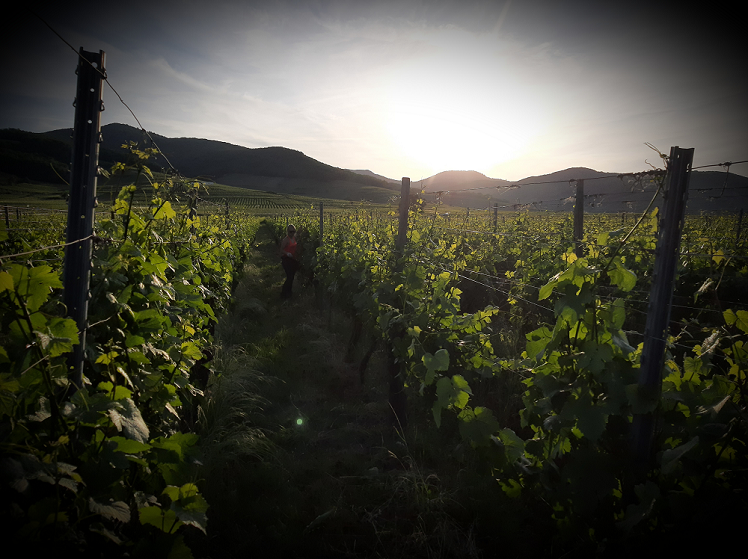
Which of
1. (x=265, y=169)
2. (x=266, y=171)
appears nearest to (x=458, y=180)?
(x=266, y=171)

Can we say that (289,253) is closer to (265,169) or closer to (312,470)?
(312,470)

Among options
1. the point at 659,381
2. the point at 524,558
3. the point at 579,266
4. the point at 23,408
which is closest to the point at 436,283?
the point at 579,266

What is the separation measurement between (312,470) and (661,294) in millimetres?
2994

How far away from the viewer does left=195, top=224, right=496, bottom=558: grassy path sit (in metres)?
2.58

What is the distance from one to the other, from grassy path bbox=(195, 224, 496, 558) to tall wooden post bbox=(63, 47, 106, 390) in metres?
1.80

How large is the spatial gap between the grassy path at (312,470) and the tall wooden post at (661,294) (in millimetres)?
1304

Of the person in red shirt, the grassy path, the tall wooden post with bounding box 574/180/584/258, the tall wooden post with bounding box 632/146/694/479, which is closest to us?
the tall wooden post with bounding box 632/146/694/479

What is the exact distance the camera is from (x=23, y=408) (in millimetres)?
1369

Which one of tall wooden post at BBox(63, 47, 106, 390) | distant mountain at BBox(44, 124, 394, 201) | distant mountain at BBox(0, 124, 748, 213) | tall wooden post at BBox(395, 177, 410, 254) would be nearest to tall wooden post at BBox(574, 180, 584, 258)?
tall wooden post at BBox(395, 177, 410, 254)

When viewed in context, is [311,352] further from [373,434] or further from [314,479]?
[314,479]

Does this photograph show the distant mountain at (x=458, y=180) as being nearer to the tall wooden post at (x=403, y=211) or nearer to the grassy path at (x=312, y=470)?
the tall wooden post at (x=403, y=211)

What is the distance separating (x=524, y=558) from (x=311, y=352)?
160 inches

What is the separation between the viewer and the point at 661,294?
6.26 ft

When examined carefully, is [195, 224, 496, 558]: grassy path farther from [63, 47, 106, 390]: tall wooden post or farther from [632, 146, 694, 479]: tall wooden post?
[63, 47, 106, 390]: tall wooden post
